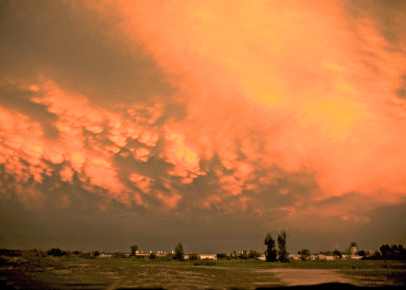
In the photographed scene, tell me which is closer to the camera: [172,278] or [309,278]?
[172,278]

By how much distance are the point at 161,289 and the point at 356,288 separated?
27522mm

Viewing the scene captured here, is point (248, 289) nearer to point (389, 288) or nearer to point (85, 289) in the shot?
point (389, 288)

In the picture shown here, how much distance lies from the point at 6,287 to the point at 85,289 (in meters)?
10.5

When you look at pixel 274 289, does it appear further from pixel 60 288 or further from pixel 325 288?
pixel 60 288

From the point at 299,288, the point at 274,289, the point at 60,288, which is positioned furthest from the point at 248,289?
the point at 60,288

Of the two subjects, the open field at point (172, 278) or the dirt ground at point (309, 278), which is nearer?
the open field at point (172, 278)

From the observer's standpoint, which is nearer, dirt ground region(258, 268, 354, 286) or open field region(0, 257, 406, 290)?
open field region(0, 257, 406, 290)

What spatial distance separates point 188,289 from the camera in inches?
2067

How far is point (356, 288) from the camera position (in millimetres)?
51219

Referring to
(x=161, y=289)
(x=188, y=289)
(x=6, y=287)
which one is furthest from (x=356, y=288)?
(x=6, y=287)

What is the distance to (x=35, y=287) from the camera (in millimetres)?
51375

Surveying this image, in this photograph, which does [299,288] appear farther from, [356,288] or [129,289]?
[129,289]

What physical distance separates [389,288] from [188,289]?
28.2 meters

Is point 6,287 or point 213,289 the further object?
point 213,289
